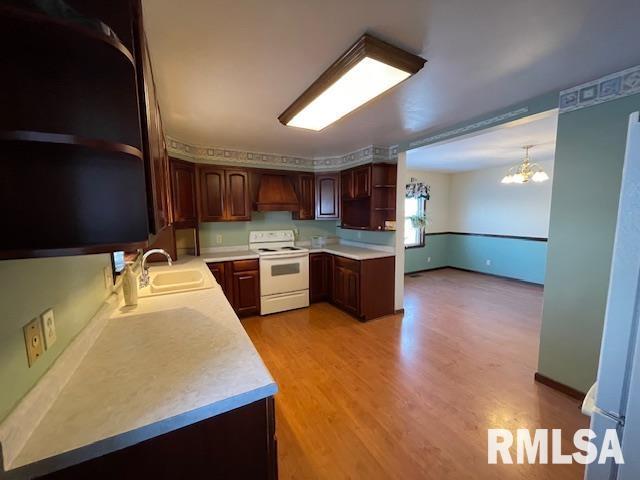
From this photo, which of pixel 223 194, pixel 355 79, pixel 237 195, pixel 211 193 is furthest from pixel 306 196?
pixel 355 79

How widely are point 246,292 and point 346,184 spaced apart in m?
2.12

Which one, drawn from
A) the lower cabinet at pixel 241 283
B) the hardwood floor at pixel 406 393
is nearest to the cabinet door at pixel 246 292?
the lower cabinet at pixel 241 283

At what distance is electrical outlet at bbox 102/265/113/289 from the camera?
156cm

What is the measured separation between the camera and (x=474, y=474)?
57.1 inches

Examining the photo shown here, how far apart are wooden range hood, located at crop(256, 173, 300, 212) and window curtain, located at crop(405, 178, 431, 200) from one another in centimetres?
298

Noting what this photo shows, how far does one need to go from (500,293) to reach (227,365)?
5088mm

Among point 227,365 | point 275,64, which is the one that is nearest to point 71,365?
point 227,365

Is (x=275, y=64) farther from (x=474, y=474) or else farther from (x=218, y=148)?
(x=474, y=474)

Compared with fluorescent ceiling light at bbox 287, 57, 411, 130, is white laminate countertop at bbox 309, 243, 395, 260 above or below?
below

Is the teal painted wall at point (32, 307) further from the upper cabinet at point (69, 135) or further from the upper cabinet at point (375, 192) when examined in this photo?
the upper cabinet at point (375, 192)

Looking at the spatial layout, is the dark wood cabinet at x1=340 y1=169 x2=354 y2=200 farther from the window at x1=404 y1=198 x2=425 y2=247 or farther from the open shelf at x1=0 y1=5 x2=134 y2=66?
the open shelf at x1=0 y1=5 x2=134 y2=66

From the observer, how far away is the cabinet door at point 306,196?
13.6ft

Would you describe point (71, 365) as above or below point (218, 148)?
below

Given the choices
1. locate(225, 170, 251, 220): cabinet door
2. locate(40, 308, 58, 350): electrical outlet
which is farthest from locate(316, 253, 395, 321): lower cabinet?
locate(40, 308, 58, 350): electrical outlet
